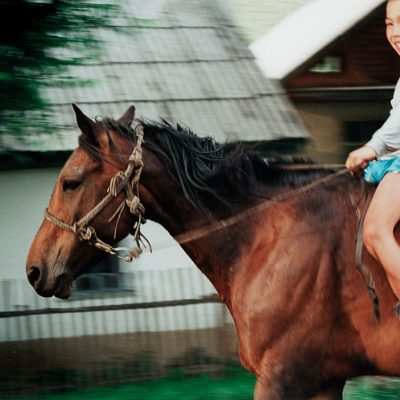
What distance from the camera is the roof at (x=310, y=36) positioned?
14078 millimetres

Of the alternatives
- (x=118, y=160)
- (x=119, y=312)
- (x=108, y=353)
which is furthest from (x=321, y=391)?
(x=119, y=312)

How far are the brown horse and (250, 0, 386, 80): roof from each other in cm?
875

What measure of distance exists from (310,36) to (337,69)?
1.23 meters

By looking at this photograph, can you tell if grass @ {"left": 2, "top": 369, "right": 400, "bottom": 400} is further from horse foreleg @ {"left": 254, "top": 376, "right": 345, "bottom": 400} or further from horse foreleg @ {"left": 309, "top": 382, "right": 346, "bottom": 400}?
horse foreleg @ {"left": 254, "top": 376, "right": 345, "bottom": 400}

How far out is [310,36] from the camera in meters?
14.4

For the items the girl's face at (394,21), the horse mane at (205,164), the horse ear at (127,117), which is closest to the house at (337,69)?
the horse ear at (127,117)

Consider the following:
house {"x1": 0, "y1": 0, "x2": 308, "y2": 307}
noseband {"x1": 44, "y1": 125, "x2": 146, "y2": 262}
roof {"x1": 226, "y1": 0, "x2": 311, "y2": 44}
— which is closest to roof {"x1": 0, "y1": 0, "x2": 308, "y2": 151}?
house {"x1": 0, "y1": 0, "x2": 308, "y2": 307}

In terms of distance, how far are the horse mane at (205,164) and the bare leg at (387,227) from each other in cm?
59

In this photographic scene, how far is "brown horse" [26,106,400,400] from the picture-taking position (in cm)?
488

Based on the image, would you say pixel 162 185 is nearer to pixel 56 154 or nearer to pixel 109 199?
pixel 109 199

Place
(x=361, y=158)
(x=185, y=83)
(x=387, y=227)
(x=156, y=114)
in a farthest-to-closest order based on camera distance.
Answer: (x=185, y=83) < (x=156, y=114) < (x=361, y=158) < (x=387, y=227)

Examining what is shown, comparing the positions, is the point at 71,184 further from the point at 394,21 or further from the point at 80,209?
the point at 394,21

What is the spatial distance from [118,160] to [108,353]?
191 inches

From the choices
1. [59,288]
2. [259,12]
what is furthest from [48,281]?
[259,12]
